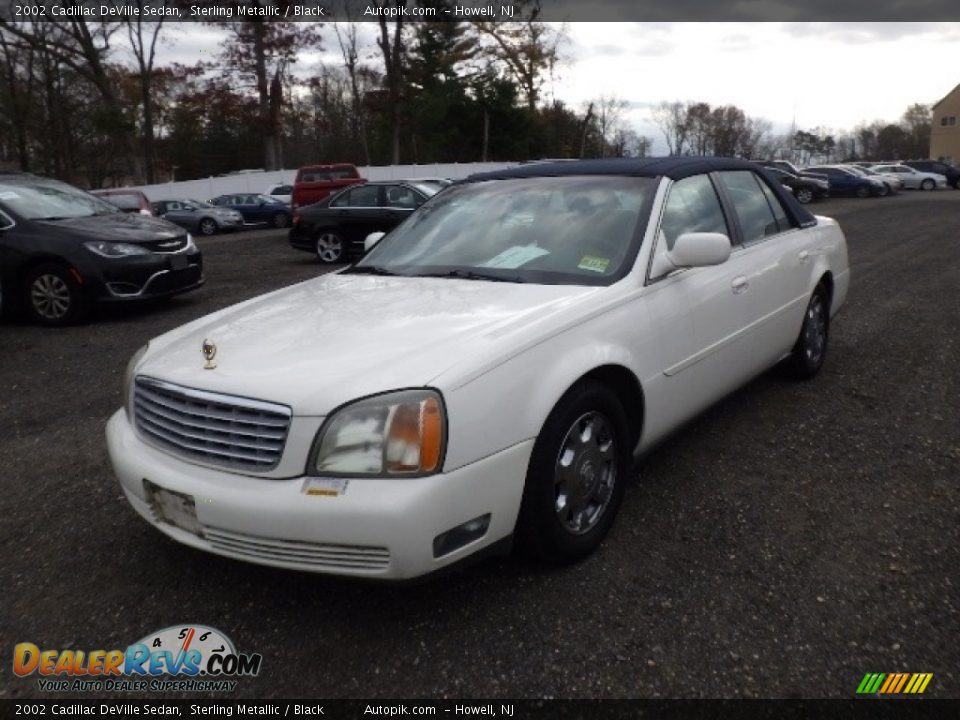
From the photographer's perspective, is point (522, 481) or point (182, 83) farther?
point (182, 83)

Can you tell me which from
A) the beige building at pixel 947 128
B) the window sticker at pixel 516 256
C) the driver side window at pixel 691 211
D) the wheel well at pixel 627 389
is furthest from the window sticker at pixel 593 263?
the beige building at pixel 947 128

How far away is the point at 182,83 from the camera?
1430 inches

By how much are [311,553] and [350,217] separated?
36.3 ft

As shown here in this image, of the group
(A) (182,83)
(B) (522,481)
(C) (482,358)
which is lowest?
(B) (522,481)

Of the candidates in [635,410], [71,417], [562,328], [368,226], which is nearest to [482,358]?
[562,328]

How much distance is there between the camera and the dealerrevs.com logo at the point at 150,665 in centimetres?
237

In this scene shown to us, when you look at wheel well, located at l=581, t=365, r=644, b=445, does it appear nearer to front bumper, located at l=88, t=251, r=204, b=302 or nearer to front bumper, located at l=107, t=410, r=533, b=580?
front bumper, located at l=107, t=410, r=533, b=580

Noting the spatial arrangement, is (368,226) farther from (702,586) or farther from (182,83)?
(182,83)

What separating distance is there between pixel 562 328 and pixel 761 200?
2.50 meters

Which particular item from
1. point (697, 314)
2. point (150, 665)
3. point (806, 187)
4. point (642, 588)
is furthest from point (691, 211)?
point (806, 187)

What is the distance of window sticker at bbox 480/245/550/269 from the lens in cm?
345

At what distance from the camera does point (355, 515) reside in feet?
7.42

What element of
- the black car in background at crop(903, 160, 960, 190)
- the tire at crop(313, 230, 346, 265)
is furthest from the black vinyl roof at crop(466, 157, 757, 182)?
the black car in background at crop(903, 160, 960, 190)

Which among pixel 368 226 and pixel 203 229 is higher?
pixel 368 226
